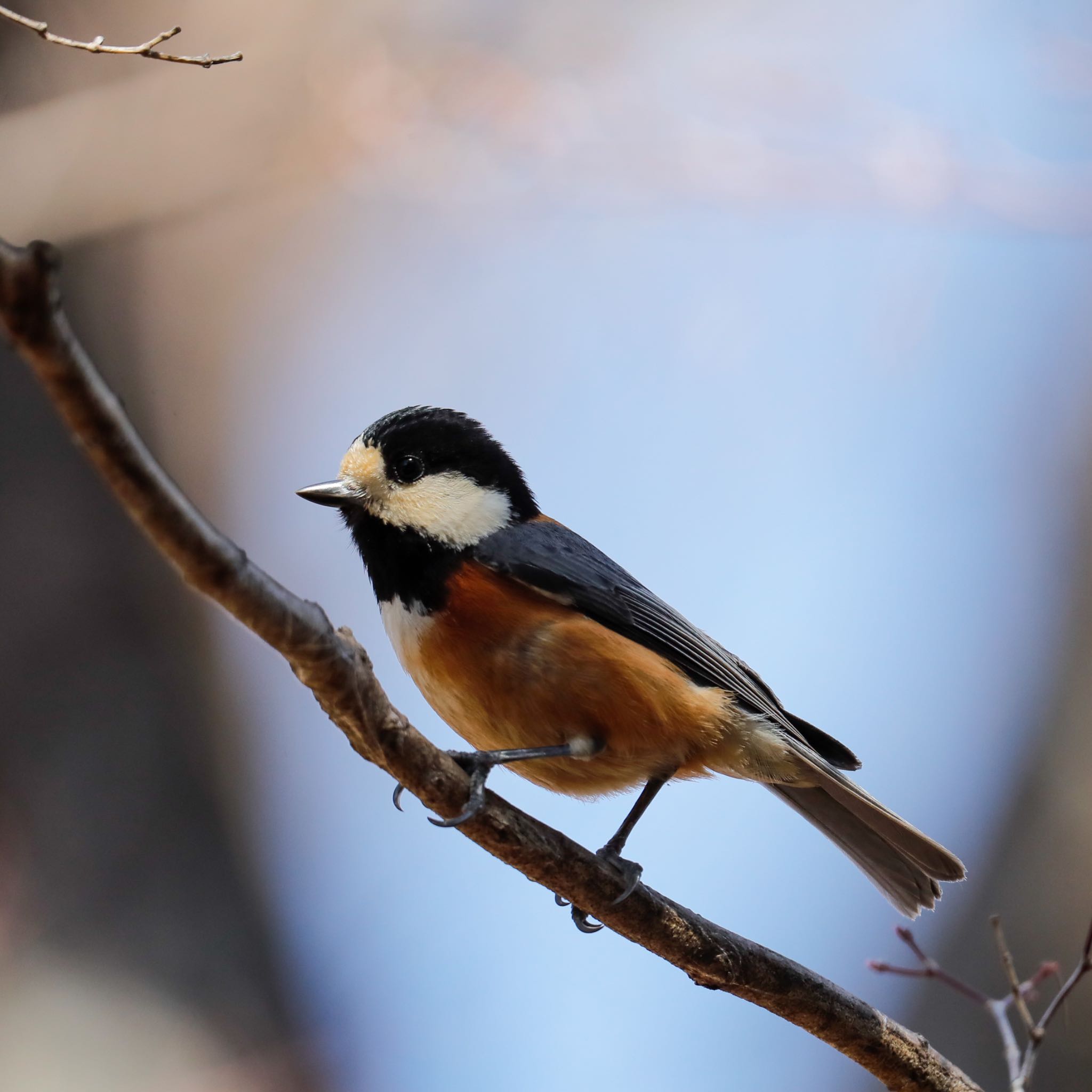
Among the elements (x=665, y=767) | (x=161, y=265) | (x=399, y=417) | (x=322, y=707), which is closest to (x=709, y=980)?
(x=665, y=767)

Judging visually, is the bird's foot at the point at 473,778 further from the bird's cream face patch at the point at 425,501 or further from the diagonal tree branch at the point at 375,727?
the bird's cream face patch at the point at 425,501

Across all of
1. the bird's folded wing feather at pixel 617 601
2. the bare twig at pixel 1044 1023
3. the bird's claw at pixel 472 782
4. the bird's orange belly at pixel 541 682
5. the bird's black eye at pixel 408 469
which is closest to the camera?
the bird's claw at pixel 472 782

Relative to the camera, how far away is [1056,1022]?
13.0 ft

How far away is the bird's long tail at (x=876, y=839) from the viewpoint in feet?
9.52

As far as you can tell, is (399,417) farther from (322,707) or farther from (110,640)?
(110,640)

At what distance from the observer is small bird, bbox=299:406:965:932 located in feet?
8.13

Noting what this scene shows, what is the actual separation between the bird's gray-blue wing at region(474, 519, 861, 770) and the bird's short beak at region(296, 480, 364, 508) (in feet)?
1.11

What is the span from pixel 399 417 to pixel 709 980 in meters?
1.60

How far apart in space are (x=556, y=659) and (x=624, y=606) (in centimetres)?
40

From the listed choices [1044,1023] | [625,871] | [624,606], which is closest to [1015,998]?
[1044,1023]

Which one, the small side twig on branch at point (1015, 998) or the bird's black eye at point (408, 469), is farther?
the bird's black eye at point (408, 469)

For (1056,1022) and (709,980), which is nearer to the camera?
(709,980)

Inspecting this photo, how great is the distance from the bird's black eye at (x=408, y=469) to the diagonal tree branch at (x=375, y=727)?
100 centimetres

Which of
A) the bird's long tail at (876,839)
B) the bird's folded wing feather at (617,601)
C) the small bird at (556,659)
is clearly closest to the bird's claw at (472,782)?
the small bird at (556,659)
